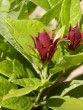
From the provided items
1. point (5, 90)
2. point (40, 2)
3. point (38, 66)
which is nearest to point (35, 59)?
point (38, 66)

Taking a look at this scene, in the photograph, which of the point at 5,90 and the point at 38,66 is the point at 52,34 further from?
the point at 5,90

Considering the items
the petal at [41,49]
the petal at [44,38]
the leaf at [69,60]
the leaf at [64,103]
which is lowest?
the leaf at [64,103]

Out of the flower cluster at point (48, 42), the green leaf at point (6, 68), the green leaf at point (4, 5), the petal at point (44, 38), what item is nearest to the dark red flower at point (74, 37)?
the flower cluster at point (48, 42)

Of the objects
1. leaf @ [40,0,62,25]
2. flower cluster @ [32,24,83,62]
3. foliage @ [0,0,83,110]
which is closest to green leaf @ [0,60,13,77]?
foliage @ [0,0,83,110]

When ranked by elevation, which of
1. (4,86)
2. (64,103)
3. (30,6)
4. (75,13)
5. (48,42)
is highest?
(30,6)

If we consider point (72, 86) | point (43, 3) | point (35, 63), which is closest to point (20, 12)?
point (43, 3)

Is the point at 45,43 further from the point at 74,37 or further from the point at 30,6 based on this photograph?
the point at 30,6

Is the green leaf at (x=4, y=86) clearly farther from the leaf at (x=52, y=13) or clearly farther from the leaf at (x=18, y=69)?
the leaf at (x=52, y=13)
